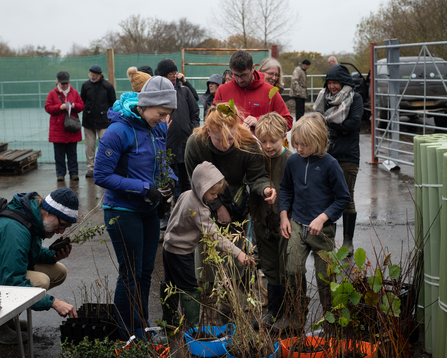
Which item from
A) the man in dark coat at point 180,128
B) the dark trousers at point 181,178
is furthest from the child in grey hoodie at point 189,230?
the dark trousers at point 181,178

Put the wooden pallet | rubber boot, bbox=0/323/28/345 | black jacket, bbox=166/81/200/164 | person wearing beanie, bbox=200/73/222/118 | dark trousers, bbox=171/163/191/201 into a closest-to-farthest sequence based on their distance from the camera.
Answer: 1. rubber boot, bbox=0/323/28/345
2. black jacket, bbox=166/81/200/164
3. dark trousers, bbox=171/163/191/201
4. person wearing beanie, bbox=200/73/222/118
5. the wooden pallet

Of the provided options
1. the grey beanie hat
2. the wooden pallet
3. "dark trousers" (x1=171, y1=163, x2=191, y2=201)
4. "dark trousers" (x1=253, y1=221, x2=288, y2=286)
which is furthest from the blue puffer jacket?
the wooden pallet

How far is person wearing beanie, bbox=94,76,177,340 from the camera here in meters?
2.82

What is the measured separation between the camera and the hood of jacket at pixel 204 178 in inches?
112

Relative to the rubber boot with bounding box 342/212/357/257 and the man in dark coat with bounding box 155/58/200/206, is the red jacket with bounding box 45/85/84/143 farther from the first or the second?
the rubber boot with bounding box 342/212/357/257

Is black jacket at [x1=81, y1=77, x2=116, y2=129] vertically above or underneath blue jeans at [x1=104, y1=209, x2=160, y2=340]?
above

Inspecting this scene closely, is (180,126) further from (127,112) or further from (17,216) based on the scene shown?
(17,216)

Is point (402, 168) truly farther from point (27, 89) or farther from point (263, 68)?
point (27, 89)

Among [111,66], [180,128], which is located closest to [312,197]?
[180,128]

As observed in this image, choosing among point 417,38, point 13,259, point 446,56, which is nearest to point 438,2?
point 417,38

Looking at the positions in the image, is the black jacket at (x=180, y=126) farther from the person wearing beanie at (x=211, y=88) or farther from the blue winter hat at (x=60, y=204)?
the blue winter hat at (x=60, y=204)

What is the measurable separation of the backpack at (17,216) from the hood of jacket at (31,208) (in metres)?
0.03

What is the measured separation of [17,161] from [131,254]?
6.66 m

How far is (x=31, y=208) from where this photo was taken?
2.80 m
